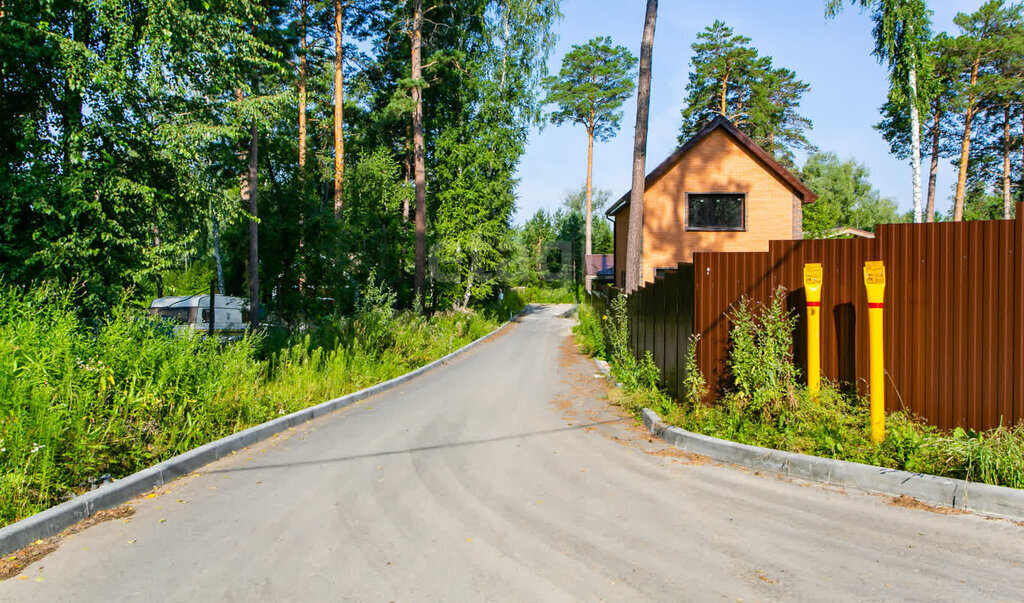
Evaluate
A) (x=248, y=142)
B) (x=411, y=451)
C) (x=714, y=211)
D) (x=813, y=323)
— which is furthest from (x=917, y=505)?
(x=248, y=142)

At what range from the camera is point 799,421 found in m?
5.92

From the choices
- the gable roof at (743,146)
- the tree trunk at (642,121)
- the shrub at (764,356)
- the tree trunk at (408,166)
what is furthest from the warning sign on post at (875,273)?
the tree trunk at (408,166)

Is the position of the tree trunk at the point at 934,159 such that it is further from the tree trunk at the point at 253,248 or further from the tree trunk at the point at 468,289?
the tree trunk at the point at 253,248

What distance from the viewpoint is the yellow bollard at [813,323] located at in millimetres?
6012

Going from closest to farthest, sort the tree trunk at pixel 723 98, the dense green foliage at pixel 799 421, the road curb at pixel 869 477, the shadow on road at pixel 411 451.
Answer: the road curb at pixel 869 477
the dense green foliage at pixel 799 421
the shadow on road at pixel 411 451
the tree trunk at pixel 723 98

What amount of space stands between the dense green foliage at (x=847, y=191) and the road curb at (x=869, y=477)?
58.5 metres

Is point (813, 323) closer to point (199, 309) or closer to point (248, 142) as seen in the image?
point (248, 142)

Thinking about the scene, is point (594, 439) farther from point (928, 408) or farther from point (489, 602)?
point (489, 602)

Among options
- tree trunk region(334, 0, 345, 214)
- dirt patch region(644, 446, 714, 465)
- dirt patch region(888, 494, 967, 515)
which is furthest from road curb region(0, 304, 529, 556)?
tree trunk region(334, 0, 345, 214)

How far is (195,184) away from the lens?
11898 millimetres

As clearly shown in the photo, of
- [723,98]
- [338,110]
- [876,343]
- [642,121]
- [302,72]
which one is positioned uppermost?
[723,98]

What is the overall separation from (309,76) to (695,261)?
85.7ft

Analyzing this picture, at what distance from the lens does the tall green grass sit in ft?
14.9

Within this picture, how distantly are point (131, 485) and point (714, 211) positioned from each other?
21022 mm
